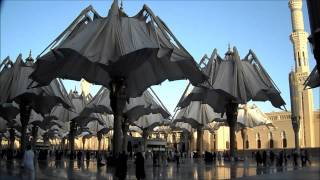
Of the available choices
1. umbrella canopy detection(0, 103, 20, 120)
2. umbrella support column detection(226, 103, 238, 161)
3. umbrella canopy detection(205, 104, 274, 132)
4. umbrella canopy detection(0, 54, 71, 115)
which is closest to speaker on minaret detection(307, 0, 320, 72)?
umbrella support column detection(226, 103, 238, 161)

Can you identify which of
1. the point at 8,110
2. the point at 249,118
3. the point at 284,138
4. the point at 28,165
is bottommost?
the point at 28,165

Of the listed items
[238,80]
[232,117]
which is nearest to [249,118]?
[232,117]

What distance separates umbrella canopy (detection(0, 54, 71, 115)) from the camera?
1220 inches

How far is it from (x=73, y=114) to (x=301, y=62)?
43952 mm

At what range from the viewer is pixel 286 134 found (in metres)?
75.6

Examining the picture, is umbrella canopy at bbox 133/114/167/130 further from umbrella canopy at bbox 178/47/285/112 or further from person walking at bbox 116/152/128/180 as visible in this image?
person walking at bbox 116/152/128/180

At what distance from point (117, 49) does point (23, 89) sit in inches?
527

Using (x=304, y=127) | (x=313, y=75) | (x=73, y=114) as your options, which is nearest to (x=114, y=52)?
(x=313, y=75)

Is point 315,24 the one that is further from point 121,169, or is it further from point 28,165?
Answer: point 121,169

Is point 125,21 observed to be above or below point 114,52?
above

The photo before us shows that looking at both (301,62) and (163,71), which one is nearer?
(163,71)

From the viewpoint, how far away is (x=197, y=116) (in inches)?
A: 1944

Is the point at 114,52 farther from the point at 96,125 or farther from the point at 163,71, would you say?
the point at 96,125

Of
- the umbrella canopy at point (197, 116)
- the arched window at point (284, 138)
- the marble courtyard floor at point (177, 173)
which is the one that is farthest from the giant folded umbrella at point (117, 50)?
the arched window at point (284, 138)
